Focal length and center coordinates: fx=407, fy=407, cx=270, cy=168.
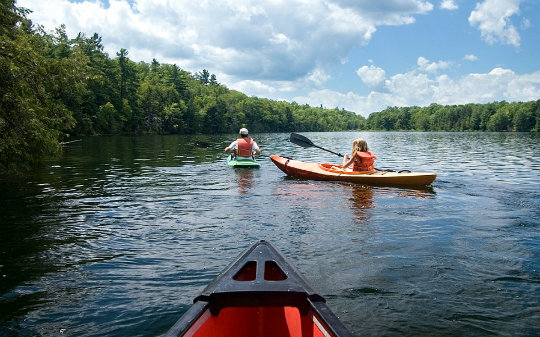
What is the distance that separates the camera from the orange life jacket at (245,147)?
15.9 meters

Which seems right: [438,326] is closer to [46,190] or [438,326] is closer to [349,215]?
[349,215]

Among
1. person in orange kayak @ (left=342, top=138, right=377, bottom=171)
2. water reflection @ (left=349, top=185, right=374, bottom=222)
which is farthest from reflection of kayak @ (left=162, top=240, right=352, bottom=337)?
person in orange kayak @ (left=342, top=138, right=377, bottom=171)

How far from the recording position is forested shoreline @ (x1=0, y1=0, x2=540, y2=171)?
9.28m

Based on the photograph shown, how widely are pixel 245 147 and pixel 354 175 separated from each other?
5.25m

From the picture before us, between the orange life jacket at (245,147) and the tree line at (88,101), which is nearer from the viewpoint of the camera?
the tree line at (88,101)

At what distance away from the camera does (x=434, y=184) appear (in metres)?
12.6

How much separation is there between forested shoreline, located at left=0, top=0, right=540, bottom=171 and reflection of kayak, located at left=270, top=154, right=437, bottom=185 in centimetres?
669

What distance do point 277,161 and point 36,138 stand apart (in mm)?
7663

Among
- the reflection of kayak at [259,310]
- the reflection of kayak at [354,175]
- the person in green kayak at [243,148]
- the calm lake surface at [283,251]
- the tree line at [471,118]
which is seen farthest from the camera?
the tree line at [471,118]

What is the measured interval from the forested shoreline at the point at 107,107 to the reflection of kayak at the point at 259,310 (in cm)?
782

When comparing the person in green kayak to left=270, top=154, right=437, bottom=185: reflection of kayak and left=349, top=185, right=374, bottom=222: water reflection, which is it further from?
left=349, top=185, right=374, bottom=222: water reflection

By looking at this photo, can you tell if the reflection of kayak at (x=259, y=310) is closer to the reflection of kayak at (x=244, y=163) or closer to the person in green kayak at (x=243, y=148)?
the reflection of kayak at (x=244, y=163)

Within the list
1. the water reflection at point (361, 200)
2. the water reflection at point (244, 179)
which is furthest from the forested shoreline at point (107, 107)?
the water reflection at point (361, 200)

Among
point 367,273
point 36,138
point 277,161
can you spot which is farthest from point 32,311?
point 277,161
